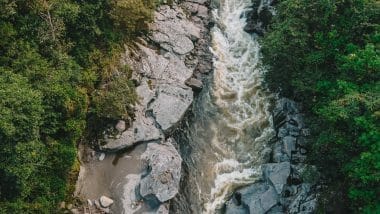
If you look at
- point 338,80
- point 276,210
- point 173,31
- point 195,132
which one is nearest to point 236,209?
point 276,210

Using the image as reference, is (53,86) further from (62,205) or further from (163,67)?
(163,67)

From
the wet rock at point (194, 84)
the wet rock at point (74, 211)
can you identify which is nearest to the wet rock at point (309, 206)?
the wet rock at point (194, 84)

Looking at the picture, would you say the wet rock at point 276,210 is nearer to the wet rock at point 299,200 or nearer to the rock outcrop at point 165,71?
the wet rock at point 299,200

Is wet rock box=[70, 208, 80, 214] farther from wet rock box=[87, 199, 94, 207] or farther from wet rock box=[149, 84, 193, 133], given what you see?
wet rock box=[149, 84, 193, 133]

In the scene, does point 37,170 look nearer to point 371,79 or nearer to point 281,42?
point 281,42

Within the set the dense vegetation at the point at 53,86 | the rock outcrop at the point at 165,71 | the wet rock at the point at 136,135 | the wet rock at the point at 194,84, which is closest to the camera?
the dense vegetation at the point at 53,86

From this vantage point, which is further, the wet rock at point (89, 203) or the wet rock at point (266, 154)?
the wet rock at point (266, 154)

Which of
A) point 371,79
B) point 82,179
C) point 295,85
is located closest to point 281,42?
point 295,85
